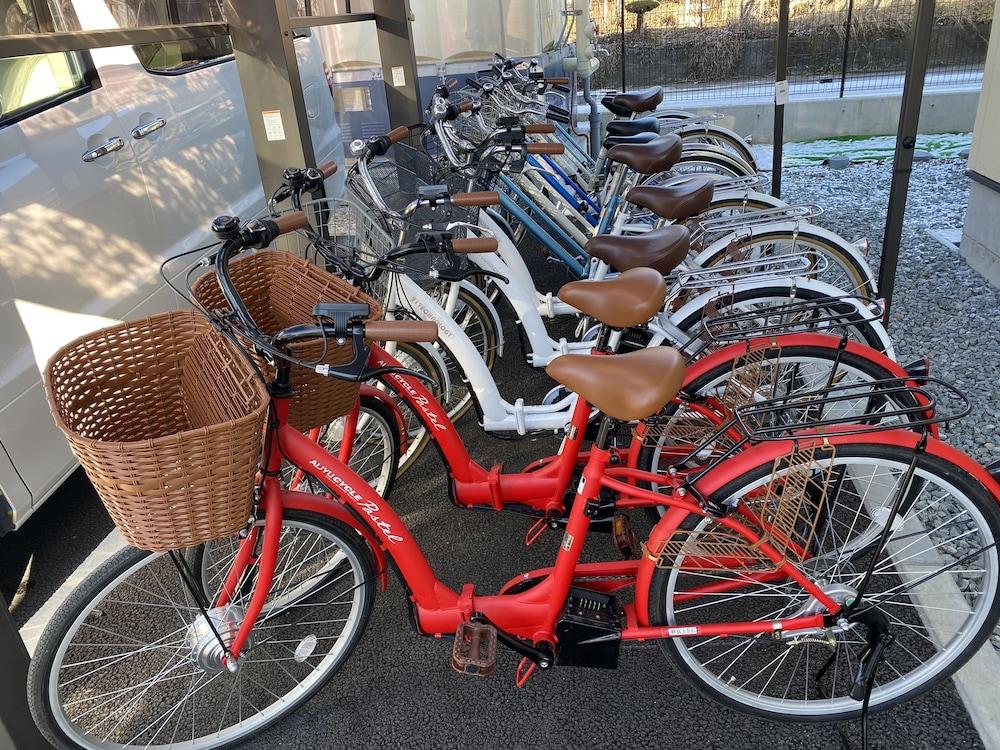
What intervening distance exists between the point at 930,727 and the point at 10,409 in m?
3.01

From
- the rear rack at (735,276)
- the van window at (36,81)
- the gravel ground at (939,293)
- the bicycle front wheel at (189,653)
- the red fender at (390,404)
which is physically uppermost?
the van window at (36,81)

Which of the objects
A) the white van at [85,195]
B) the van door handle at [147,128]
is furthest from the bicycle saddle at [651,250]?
the van door handle at [147,128]

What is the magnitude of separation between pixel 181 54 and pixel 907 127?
365 centimetres

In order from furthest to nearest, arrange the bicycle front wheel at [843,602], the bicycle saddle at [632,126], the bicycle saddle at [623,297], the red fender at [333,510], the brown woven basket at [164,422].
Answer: the bicycle saddle at [632,126]
the bicycle saddle at [623,297]
the red fender at [333,510]
the bicycle front wheel at [843,602]
the brown woven basket at [164,422]

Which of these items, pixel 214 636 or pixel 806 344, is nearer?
pixel 214 636

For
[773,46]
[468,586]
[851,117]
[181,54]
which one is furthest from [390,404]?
[773,46]

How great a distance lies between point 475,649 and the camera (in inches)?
79.0

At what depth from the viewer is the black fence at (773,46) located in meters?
11.9

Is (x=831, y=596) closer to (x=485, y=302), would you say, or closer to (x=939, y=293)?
(x=485, y=302)

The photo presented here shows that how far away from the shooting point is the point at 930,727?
6.73 feet

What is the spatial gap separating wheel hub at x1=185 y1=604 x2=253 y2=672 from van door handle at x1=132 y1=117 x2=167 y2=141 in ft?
7.60

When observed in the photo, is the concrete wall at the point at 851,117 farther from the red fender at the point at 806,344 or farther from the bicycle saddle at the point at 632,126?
the red fender at the point at 806,344

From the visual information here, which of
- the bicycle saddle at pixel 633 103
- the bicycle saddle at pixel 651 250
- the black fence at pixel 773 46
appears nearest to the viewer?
the bicycle saddle at pixel 651 250

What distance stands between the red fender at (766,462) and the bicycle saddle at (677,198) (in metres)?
1.64
